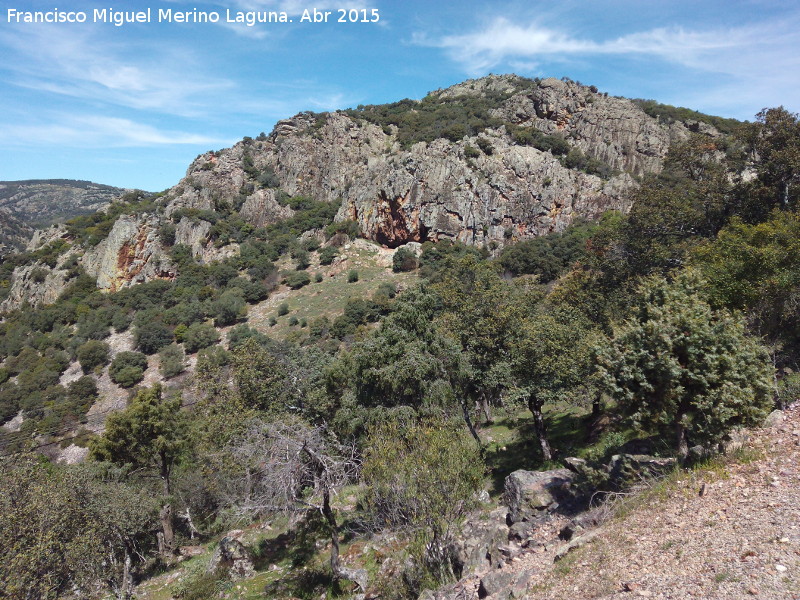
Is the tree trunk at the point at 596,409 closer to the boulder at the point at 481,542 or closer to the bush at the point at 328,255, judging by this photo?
the boulder at the point at 481,542

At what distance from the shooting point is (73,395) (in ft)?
145

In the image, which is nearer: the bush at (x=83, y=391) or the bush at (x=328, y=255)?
the bush at (x=83, y=391)

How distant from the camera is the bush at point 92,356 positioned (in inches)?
1912

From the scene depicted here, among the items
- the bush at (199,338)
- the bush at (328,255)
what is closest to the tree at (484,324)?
the bush at (199,338)

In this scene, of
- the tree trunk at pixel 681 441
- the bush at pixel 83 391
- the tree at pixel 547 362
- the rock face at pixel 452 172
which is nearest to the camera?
the tree trunk at pixel 681 441

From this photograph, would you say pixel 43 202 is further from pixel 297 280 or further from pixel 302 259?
pixel 297 280

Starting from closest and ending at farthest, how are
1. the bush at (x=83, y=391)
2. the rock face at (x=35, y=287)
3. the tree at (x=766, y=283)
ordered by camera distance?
1. the tree at (x=766, y=283)
2. the bush at (x=83, y=391)
3. the rock face at (x=35, y=287)

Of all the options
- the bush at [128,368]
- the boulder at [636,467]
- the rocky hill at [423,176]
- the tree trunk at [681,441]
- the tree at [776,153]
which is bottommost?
the bush at [128,368]

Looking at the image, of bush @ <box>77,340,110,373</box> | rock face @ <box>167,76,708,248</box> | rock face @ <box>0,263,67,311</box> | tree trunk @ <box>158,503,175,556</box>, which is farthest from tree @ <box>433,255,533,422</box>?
rock face @ <box>0,263,67,311</box>

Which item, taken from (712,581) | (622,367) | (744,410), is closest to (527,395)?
(622,367)

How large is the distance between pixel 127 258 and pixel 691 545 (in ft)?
247

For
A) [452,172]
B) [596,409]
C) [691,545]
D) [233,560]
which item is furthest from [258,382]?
[452,172]

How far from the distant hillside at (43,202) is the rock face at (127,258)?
90.5 metres

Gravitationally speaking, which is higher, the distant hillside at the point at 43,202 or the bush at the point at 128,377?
the distant hillside at the point at 43,202
